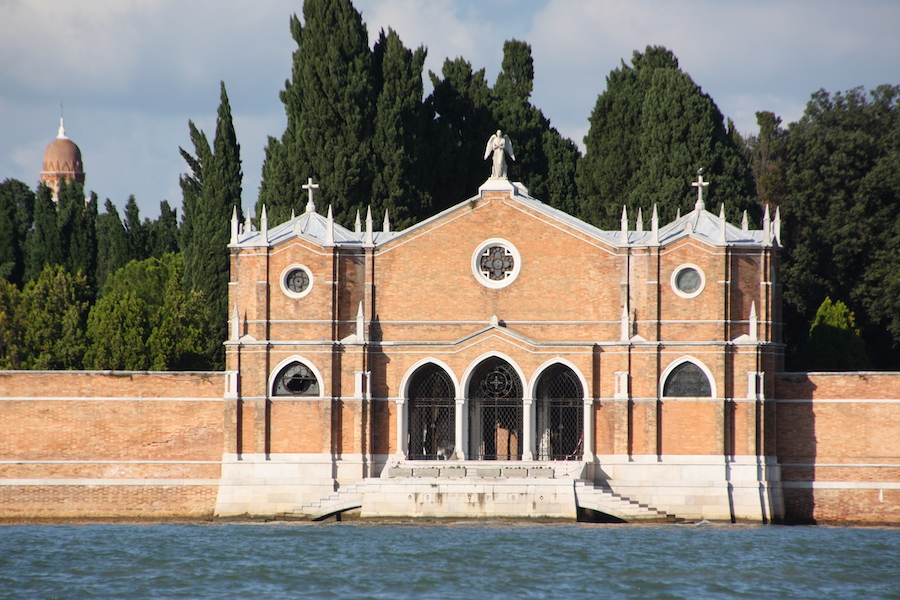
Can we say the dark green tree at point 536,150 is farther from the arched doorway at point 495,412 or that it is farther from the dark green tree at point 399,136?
the arched doorway at point 495,412

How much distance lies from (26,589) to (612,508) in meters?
13.6

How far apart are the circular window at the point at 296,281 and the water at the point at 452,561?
5.72 m

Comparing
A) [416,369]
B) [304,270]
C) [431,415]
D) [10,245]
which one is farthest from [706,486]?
[10,245]

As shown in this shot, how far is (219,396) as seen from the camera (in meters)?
35.6

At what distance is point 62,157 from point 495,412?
68.5m

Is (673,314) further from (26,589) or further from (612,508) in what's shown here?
(26,589)

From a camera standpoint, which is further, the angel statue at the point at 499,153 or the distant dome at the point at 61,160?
the distant dome at the point at 61,160

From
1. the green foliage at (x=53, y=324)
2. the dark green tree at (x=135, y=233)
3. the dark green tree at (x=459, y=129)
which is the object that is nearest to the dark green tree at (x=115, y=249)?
the dark green tree at (x=135, y=233)

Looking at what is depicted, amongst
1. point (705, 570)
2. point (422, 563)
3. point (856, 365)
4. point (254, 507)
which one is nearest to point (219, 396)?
point (254, 507)

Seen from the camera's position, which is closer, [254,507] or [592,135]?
[254,507]

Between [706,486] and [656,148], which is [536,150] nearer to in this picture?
[656,148]

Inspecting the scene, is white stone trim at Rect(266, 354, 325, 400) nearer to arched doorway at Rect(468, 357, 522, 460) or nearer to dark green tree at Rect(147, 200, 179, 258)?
arched doorway at Rect(468, 357, 522, 460)

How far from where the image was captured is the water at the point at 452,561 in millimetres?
25219

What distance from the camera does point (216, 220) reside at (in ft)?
148
